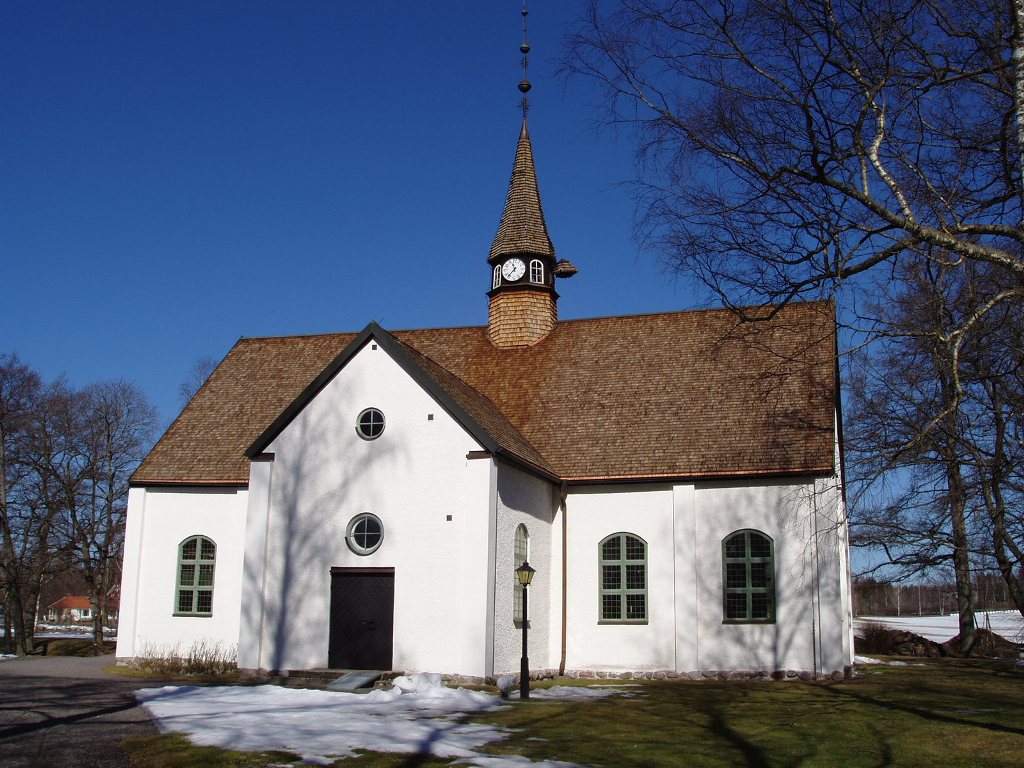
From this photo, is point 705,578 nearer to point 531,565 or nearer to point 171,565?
point 531,565

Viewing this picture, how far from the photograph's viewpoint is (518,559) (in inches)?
775

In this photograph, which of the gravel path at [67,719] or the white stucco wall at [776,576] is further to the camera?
the white stucco wall at [776,576]

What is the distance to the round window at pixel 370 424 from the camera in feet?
64.0

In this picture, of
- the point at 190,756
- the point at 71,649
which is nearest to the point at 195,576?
the point at 71,649

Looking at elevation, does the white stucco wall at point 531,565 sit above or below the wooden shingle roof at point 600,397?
below

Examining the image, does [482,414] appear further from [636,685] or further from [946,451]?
[946,451]

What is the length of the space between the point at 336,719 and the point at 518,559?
A: 7.21m

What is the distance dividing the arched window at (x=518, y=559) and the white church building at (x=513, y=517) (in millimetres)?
77

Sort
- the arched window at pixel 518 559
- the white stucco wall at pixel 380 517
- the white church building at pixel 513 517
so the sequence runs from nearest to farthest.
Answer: the white stucco wall at pixel 380 517
the white church building at pixel 513 517
the arched window at pixel 518 559

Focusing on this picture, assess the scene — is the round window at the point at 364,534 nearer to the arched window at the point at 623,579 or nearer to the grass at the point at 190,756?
the arched window at the point at 623,579

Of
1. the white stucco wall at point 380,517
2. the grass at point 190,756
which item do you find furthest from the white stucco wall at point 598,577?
the grass at point 190,756

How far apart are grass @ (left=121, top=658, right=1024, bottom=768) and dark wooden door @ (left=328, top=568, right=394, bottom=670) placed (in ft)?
13.1

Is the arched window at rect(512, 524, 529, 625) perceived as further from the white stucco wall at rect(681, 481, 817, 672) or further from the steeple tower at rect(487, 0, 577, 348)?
the steeple tower at rect(487, 0, 577, 348)

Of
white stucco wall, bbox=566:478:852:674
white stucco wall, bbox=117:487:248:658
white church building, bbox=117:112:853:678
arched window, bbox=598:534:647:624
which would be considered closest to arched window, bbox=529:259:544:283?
white church building, bbox=117:112:853:678
